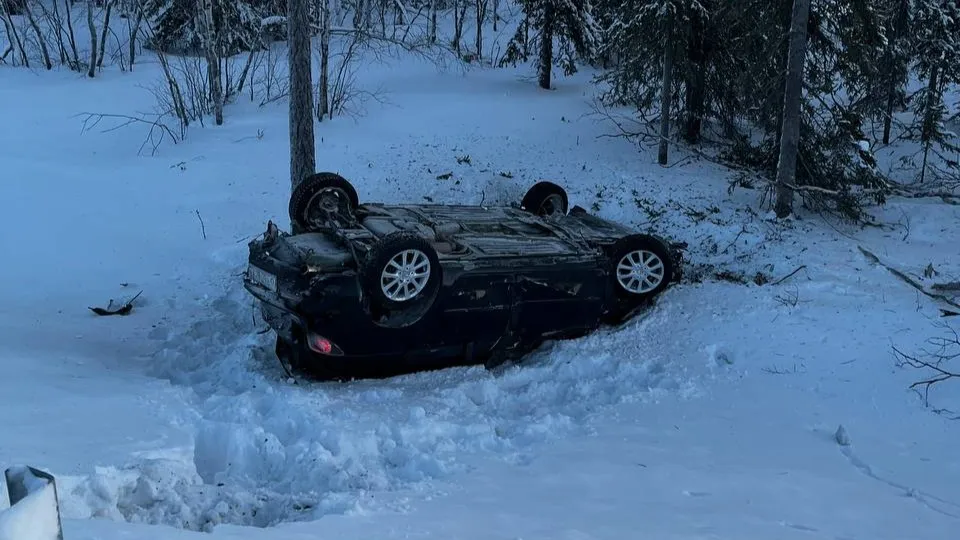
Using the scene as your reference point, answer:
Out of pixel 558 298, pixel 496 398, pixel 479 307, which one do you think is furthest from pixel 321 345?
pixel 558 298

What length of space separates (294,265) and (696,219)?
7.29 m

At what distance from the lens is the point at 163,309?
876 centimetres

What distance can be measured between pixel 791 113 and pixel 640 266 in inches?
225

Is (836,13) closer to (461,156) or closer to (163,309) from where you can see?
(461,156)

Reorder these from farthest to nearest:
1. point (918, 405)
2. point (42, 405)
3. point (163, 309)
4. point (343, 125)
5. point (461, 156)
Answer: point (343, 125), point (461, 156), point (163, 309), point (918, 405), point (42, 405)

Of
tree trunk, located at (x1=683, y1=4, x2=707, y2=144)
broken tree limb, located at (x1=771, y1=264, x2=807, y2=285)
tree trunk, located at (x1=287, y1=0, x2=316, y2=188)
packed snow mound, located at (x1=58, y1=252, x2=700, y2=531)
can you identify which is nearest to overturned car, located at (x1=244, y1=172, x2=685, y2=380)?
packed snow mound, located at (x1=58, y1=252, x2=700, y2=531)

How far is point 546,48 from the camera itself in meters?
22.8

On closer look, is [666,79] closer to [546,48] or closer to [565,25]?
[565,25]

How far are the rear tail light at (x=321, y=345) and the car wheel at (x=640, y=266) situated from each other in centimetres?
288

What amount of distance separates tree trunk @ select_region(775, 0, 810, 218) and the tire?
13.4ft

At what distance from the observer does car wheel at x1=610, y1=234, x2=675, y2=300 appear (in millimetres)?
7359

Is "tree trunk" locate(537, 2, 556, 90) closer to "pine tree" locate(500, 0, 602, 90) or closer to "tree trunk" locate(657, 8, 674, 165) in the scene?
"pine tree" locate(500, 0, 602, 90)

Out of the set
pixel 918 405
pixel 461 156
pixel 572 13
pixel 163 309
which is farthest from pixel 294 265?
pixel 572 13

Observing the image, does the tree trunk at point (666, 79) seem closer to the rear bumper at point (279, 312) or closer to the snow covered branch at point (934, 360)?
the snow covered branch at point (934, 360)
